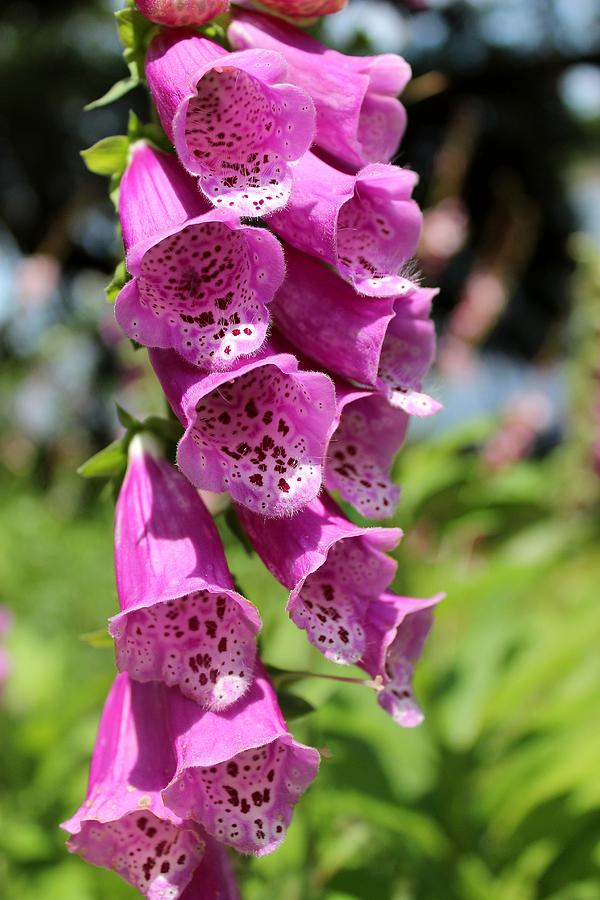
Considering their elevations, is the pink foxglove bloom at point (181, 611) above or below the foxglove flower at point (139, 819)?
above

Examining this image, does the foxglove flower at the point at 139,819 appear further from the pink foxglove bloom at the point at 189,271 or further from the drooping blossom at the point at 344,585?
the pink foxglove bloom at the point at 189,271

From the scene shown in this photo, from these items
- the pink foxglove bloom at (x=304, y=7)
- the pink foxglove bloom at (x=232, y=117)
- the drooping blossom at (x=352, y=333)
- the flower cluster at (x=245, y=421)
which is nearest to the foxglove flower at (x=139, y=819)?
the flower cluster at (x=245, y=421)

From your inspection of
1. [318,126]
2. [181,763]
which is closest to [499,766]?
[181,763]

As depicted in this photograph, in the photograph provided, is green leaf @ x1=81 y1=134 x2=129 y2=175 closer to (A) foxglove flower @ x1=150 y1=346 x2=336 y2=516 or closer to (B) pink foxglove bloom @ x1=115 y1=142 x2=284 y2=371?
(B) pink foxglove bloom @ x1=115 y1=142 x2=284 y2=371

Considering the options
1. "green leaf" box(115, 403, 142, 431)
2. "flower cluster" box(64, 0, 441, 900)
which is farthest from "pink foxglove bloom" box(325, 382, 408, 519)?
"green leaf" box(115, 403, 142, 431)

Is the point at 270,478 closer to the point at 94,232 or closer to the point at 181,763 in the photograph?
the point at 181,763

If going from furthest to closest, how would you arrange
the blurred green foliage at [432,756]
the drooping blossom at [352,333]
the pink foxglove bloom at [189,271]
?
1. the blurred green foliage at [432,756]
2. the drooping blossom at [352,333]
3. the pink foxglove bloom at [189,271]

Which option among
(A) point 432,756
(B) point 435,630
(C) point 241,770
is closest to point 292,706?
(C) point 241,770

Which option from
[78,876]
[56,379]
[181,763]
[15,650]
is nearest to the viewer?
[181,763]
